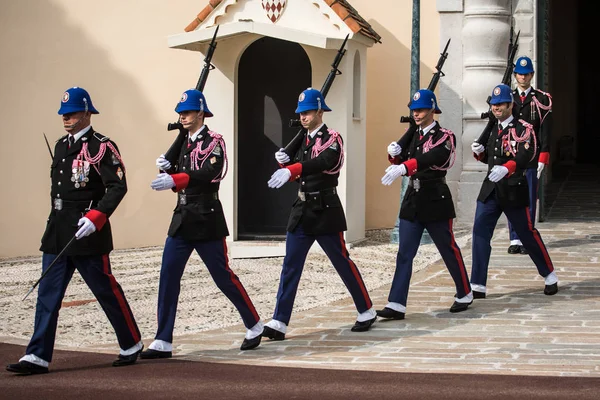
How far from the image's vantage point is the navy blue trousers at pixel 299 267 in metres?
8.88

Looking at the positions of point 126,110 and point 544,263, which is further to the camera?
point 126,110

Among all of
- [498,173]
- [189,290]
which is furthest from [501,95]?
[189,290]

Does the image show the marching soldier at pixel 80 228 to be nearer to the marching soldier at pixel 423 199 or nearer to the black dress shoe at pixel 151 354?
the black dress shoe at pixel 151 354

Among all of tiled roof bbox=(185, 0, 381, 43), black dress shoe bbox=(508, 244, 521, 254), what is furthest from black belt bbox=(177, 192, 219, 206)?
tiled roof bbox=(185, 0, 381, 43)

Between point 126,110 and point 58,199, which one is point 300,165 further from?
point 126,110

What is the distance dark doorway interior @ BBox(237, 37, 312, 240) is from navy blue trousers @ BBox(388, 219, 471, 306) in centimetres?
459

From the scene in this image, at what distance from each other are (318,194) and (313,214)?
6.9 inches

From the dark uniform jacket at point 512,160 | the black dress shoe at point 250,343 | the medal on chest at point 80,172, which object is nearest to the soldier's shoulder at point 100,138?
the medal on chest at point 80,172

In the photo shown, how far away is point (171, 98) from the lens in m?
15.8

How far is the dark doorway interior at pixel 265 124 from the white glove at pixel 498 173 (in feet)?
15.3

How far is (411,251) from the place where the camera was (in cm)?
950

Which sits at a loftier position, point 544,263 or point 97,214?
point 97,214

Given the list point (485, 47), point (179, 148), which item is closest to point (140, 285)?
point (179, 148)

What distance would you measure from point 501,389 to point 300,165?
2.54 meters
